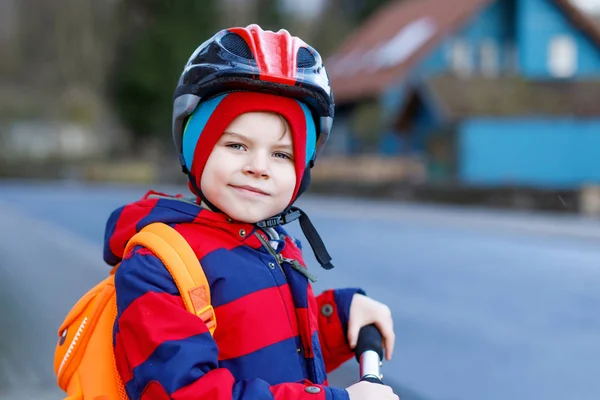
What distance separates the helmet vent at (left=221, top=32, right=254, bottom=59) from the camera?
196cm

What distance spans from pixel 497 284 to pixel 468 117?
39.3 feet

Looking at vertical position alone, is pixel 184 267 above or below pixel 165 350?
above

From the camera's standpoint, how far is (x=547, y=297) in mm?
7715

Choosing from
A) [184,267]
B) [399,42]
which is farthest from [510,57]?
[184,267]

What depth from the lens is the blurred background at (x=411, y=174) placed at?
19.4 ft

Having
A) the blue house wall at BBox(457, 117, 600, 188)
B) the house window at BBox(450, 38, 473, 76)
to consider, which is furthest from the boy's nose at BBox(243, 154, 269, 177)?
the house window at BBox(450, 38, 473, 76)

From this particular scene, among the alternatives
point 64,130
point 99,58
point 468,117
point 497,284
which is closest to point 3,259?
point 497,284

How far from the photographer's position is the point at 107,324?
73.9 inches

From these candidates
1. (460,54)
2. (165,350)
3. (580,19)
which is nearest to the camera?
(165,350)

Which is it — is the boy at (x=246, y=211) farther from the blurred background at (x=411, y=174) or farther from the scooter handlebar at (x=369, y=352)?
the blurred background at (x=411, y=174)

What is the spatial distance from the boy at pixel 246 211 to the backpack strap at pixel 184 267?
0.06ft

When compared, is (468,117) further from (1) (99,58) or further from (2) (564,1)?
(1) (99,58)

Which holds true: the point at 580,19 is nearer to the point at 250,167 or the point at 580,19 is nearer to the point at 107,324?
the point at 250,167

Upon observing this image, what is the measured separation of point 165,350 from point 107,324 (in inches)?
8.8
